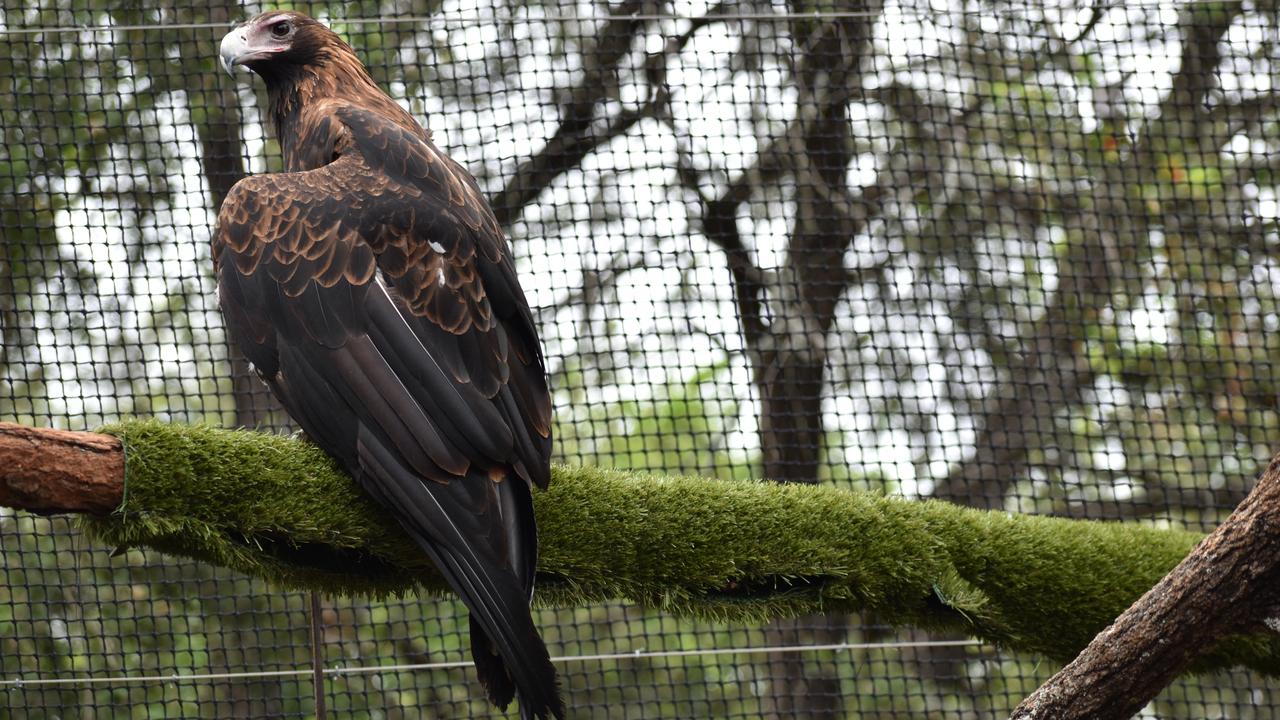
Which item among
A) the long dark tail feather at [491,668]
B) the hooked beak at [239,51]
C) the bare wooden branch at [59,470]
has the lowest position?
the long dark tail feather at [491,668]

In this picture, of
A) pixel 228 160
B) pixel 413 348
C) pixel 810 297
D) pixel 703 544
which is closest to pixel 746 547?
pixel 703 544

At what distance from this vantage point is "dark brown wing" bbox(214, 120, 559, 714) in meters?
2.16

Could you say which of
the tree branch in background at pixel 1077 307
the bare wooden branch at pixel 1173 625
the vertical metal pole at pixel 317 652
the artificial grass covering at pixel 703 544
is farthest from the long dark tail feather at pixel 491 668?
the tree branch in background at pixel 1077 307

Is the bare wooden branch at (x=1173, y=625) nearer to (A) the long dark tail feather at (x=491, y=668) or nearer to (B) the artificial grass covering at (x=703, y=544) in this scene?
(B) the artificial grass covering at (x=703, y=544)

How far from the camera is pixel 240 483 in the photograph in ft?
7.22

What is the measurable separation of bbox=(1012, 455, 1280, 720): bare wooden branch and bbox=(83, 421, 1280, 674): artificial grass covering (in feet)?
2.45

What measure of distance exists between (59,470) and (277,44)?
1.38 meters

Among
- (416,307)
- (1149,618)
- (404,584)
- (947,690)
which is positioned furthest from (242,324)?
(947,690)

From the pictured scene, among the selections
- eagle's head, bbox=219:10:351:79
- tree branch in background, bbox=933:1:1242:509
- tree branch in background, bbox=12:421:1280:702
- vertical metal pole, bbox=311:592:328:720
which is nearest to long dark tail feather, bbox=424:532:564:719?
tree branch in background, bbox=12:421:1280:702

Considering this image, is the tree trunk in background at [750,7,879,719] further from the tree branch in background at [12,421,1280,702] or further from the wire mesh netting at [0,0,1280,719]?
the tree branch in background at [12,421,1280,702]

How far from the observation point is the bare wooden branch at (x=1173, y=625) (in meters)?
1.82

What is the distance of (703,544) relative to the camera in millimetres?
2488

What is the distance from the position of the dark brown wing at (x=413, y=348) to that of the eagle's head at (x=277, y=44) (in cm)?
54

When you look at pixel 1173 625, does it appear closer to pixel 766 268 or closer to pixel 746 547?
pixel 746 547
